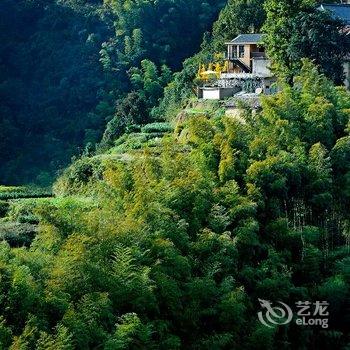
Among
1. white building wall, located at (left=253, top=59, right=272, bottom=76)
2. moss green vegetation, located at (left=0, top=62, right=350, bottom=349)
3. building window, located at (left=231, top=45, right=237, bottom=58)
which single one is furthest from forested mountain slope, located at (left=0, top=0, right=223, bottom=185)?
moss green vegetation, located at (left=0, top=62, right=350, bottom=349)

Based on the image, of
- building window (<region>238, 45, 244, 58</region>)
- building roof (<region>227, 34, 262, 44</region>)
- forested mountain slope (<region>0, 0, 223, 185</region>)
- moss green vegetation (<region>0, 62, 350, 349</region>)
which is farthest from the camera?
forested mountain slope (<region>0, 0, 223, 185</region>)

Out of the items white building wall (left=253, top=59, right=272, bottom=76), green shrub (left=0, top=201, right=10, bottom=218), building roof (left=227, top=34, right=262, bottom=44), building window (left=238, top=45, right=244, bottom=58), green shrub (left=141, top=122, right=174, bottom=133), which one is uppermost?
building roof (left=227, top=34, right=262, bottom=44)

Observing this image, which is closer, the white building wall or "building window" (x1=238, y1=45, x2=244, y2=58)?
the white building wall

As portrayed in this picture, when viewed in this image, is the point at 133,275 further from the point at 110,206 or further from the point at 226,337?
the point at 110,206

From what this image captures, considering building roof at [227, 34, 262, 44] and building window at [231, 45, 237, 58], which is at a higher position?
building roof at [227, 34, 262, 44]

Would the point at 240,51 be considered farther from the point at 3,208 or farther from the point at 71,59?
the point at 71,59

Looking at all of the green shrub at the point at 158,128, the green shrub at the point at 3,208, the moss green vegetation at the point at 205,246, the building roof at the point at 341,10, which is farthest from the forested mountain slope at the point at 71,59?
the moss green vegetation at the point at 205,246

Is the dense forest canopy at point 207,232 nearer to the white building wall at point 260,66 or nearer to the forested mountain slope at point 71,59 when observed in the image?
the white building wall at point 260,66

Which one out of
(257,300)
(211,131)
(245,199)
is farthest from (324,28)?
(257,300)

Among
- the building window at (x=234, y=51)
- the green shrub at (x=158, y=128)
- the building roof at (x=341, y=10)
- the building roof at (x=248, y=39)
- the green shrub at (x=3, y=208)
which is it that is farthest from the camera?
the building window at (x=234, y=51)

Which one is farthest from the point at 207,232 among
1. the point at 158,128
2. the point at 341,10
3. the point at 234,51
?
the point at 234,51

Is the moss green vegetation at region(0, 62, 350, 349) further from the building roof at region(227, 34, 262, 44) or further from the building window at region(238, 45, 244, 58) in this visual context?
the building window at region(238, 45, 244, 58)
